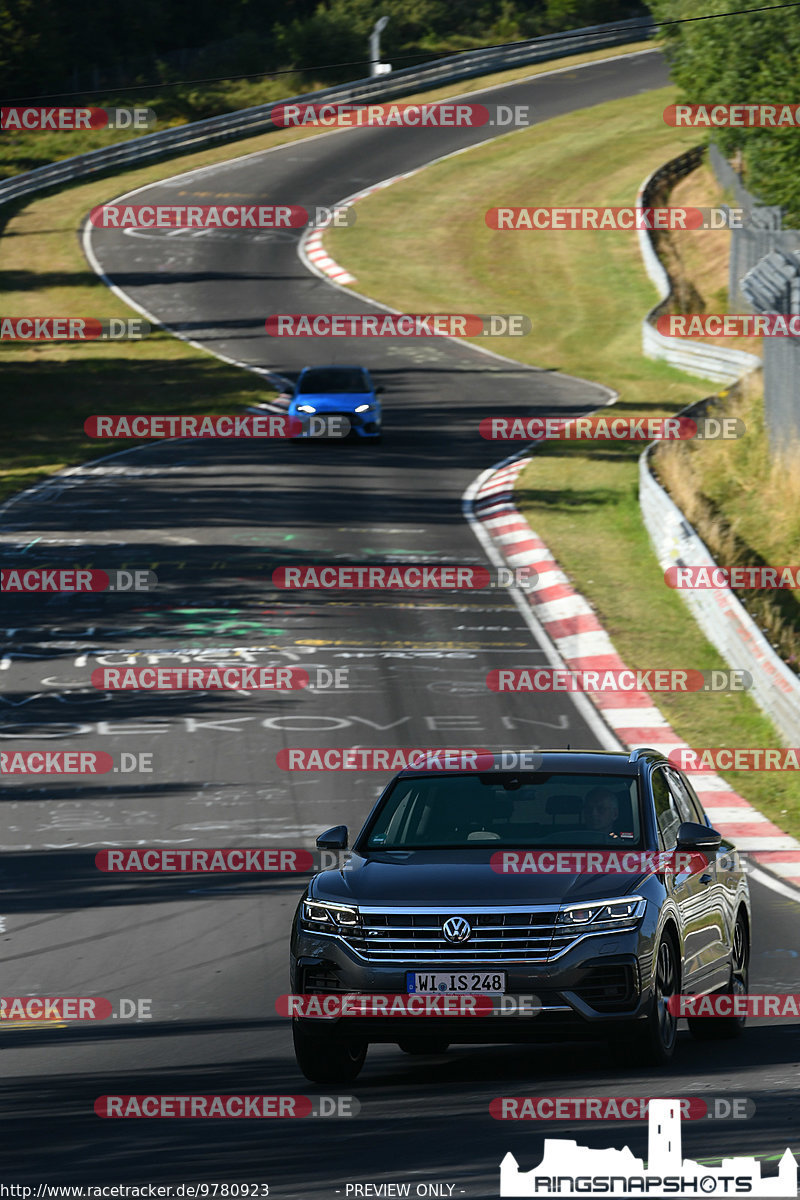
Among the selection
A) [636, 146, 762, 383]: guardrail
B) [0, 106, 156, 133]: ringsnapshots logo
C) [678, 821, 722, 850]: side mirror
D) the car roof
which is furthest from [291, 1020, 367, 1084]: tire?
[0, 106, 156, 133]: ringsnapshots logo

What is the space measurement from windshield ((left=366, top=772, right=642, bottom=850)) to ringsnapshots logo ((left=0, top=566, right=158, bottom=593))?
645 inches

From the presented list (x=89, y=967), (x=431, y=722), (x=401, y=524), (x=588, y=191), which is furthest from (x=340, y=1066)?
(x=588, y=191)

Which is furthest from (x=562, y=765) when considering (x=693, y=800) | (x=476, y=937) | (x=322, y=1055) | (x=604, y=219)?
(x=604, y=219)

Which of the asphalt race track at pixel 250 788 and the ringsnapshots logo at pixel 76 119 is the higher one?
the asphalt race track at pixel 250 788

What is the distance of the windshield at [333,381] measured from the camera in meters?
37.5

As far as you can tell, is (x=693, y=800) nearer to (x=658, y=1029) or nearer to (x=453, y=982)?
(x=658, y=1029)

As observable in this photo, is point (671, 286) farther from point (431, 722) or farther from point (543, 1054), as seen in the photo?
point (543, 1054)

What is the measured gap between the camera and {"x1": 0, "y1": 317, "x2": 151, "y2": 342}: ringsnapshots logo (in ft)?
166

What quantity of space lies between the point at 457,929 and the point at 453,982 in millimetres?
240

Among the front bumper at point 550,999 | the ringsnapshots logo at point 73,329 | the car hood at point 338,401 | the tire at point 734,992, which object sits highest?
the front bumper at point 550,999

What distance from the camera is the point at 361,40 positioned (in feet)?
282

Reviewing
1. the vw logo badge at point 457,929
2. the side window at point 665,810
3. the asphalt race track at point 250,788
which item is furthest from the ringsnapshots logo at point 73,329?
the vw logo badge at point 457,929

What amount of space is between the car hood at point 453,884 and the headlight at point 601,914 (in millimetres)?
46

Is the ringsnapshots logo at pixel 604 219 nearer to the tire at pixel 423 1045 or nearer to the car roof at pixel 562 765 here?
the car roof at pixel 562 765
